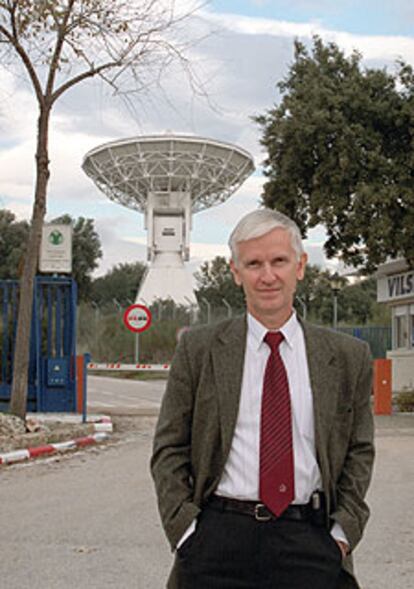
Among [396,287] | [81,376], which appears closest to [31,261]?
[81,376]

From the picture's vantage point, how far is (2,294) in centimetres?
1741

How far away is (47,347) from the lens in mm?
17266

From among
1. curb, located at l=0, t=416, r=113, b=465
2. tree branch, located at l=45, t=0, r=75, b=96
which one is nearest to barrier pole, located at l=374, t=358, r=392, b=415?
curb, located at l=0, t=416, r=113, b=465

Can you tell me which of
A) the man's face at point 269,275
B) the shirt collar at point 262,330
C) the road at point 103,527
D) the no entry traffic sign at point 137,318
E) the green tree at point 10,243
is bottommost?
the road at point 103,527

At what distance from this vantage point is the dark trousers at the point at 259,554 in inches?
111

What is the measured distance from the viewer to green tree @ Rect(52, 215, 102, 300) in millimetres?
74812

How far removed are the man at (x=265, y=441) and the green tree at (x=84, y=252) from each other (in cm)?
7056

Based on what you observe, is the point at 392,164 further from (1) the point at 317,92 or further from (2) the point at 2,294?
(2) the point at 2,294

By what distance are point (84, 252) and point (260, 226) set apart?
73.6 metres

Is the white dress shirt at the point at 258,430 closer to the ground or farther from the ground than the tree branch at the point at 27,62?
closer to the ground

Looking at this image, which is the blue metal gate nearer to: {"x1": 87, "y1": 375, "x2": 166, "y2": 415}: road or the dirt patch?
{"x1": 87, "y1": 375, "x2": 166, "y2": 415}: road

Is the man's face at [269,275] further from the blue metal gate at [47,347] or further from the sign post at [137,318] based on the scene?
the sign post at [137,318]

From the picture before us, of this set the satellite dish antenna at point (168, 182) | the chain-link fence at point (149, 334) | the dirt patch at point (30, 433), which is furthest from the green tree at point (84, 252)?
the dirt patch at point (30, 433)

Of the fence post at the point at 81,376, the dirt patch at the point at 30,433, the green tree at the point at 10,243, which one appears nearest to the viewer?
the dirt patch at the point at 30,433
